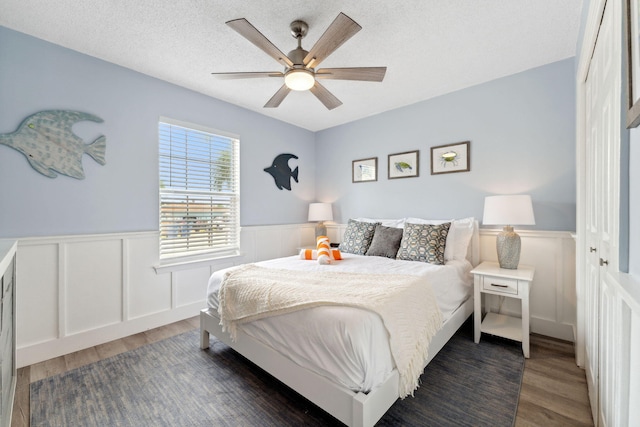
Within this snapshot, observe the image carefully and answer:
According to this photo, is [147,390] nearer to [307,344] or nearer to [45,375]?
[45,375]

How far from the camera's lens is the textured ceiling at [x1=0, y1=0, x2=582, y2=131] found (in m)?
1.89

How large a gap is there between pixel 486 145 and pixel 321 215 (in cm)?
228

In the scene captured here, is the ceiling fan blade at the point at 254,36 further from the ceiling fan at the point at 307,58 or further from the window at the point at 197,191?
the window at the point at 197,191

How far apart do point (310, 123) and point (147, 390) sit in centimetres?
371

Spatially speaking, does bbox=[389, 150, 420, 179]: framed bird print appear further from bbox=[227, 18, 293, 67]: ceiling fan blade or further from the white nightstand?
bbox=[227, 18, 293, 67]: ceiling fan blade

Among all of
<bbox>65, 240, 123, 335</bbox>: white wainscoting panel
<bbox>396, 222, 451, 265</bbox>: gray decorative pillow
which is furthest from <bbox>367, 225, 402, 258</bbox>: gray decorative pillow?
<bbox>65, 240, 123, 335</bbox>: white wainscoting panel

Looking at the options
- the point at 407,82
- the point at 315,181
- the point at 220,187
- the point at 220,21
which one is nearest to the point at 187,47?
the point at 220,21

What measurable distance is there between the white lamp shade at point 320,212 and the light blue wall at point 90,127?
1.59m

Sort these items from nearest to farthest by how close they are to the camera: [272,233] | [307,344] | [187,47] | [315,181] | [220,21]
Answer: [307,344], [220,21], [187,47], [272,233], [315,181]

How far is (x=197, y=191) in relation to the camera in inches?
128

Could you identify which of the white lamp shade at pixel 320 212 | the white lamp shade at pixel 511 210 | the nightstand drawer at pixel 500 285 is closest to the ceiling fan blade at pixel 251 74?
the white lamp shade at pixel 511 210

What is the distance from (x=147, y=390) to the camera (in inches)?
72.8

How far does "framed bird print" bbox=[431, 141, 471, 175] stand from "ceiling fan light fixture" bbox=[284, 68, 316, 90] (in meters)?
1.91

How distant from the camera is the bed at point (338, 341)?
1361 millimetres
